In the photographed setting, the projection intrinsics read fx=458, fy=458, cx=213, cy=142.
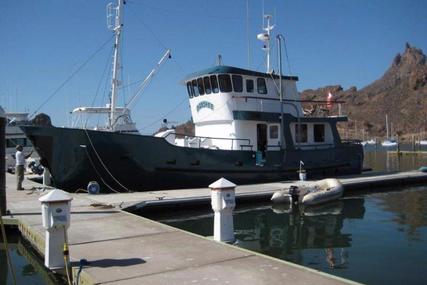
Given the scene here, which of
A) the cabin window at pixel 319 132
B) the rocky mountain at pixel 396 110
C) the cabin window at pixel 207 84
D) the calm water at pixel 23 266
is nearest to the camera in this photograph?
the calm water at pixel 23 266

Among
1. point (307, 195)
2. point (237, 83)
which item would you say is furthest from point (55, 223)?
point (237, 83)

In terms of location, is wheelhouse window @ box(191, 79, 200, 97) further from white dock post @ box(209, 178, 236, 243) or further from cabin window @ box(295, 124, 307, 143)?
white dock post @ box(209, 178, 236, 243)

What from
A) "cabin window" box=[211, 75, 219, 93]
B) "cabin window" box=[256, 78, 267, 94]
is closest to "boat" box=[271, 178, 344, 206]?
"cabin window" box=[256, 78, 267, 94]

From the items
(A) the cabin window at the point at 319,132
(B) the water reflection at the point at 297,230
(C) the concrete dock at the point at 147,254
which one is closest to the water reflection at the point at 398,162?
(A) the cabin window at the point at 319,132

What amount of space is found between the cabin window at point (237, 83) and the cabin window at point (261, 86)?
0.86 m

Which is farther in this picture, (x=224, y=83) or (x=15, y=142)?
(x=15, y=142)

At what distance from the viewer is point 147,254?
6441 millimetres

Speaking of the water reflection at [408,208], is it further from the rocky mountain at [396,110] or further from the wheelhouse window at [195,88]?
the rocky mountain at [396,110]

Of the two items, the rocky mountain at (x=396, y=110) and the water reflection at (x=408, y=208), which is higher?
the rocky mountain at (x=396, y=110)

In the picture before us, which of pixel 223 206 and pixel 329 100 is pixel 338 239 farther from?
pixel 329 100

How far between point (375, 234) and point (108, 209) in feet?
20.5

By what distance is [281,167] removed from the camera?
1767cm

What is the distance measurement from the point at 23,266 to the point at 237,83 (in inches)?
425

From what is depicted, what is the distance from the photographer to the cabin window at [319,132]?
1972 centimetres
